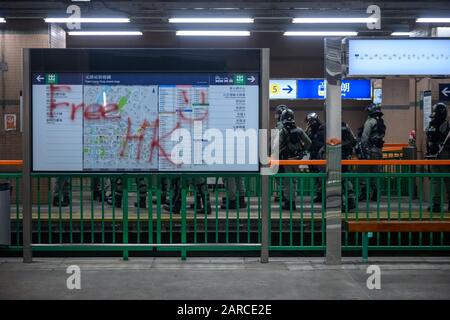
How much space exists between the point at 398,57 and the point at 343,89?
9644mm

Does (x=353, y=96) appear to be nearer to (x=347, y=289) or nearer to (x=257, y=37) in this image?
(x=257, y=37)

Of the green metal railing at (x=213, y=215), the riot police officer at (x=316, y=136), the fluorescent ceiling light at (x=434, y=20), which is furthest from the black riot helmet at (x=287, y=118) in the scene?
the fluorescent ceiling light at (x=434, y=20)

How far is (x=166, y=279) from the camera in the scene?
23.6 feet

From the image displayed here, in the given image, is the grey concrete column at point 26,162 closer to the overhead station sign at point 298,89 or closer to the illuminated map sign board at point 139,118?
the illuminated map sign board at point 139,118

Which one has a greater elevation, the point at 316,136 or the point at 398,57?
the point at 398,57

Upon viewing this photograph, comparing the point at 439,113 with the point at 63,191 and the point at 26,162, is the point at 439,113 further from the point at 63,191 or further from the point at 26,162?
the point at 26,162

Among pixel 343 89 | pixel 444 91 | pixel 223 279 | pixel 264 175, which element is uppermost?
pixel 343 89

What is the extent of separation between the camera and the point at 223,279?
7.20m

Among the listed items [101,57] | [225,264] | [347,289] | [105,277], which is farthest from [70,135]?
[347,289]

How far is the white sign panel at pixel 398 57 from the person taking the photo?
7.69 m

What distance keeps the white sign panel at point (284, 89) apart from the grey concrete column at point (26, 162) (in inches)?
423

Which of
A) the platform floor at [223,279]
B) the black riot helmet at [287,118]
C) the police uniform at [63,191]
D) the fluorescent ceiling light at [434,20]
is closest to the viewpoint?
the platform floor at [223,279]

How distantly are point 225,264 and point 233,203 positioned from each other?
64.8 inches

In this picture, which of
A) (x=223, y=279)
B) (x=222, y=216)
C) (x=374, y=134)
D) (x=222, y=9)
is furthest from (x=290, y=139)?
(x=223, y=279)
